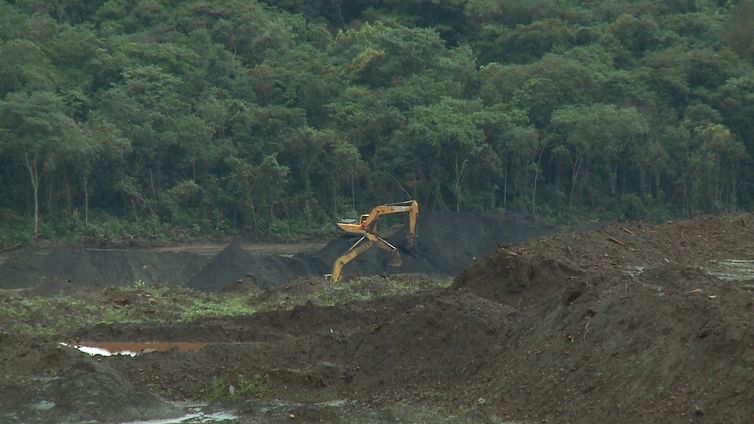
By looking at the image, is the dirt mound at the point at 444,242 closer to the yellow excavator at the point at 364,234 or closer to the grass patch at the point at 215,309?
the yellow excavator at the point at 364,234

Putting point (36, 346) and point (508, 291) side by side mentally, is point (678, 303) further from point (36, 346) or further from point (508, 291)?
point (36, 346)

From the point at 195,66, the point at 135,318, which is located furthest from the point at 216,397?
the point at 195,66

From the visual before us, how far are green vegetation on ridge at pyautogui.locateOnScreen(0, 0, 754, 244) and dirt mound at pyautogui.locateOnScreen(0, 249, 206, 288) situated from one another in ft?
29.9

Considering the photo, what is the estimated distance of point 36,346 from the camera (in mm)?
22141

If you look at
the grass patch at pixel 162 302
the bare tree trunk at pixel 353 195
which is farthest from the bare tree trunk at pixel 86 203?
the grass patch at pixel 162 302

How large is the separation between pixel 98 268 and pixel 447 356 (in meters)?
21.3

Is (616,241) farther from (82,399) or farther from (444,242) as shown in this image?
(82,399)

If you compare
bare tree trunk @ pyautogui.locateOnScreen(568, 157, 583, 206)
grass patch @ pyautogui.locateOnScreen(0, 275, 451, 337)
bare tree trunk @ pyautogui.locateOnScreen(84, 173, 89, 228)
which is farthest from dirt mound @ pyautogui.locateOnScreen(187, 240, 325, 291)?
bare tree trunk @ pyautogui.locateOnScreen(568, 157, 583, 206)

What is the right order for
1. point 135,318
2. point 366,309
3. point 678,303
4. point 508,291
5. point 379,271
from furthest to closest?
point 379,271 → point 135,318 → point 366,309 → point 508,291 → point 678,303

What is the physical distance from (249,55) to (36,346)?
44.3m

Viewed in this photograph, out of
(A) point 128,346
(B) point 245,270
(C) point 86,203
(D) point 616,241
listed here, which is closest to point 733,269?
(D) point 616,241

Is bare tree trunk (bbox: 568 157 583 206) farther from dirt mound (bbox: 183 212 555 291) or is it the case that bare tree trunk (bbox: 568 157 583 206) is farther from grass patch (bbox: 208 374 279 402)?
grass patch (bbox: 208 374 279 402)

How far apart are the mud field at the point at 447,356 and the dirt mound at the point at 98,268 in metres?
6.56

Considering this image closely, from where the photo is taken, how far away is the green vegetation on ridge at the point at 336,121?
5172 cm
